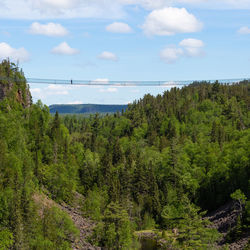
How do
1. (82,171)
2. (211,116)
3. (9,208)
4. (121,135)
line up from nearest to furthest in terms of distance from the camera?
(9,208) < (82,171) < (211,116) < (121,135)

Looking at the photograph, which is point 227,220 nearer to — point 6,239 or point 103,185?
point 103,185

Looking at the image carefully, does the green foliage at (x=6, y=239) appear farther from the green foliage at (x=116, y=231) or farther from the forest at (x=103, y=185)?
the green foliage at (x=116, y=231)

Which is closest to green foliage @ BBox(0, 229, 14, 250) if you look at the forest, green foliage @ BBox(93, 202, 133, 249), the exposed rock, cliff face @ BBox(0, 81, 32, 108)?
the forest

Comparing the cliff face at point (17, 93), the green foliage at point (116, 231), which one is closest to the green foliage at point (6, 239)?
the green foliage at point (116, 231)

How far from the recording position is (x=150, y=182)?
10712cm

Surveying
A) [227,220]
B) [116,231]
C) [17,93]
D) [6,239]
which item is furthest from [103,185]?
[6,239]

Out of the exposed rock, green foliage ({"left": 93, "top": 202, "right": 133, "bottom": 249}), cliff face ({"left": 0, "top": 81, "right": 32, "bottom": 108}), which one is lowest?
the exposed rock

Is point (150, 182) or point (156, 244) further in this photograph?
point (150, 182)

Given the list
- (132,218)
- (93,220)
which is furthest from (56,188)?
(132,218)

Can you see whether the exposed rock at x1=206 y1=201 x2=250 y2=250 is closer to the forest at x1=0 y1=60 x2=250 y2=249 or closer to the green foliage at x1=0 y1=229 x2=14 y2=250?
the forest at x1=0 y1=60 x2=250 y2=249

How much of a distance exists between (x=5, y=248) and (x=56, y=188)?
3871 centimetres

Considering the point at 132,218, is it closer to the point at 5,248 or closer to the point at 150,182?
the point at 150,182

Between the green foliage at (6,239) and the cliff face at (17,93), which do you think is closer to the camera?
the green foliage at (6,239)

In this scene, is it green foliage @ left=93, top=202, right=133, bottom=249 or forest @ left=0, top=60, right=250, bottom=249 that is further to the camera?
green foliage @ left=93, top=202, right=133, bottom=249
